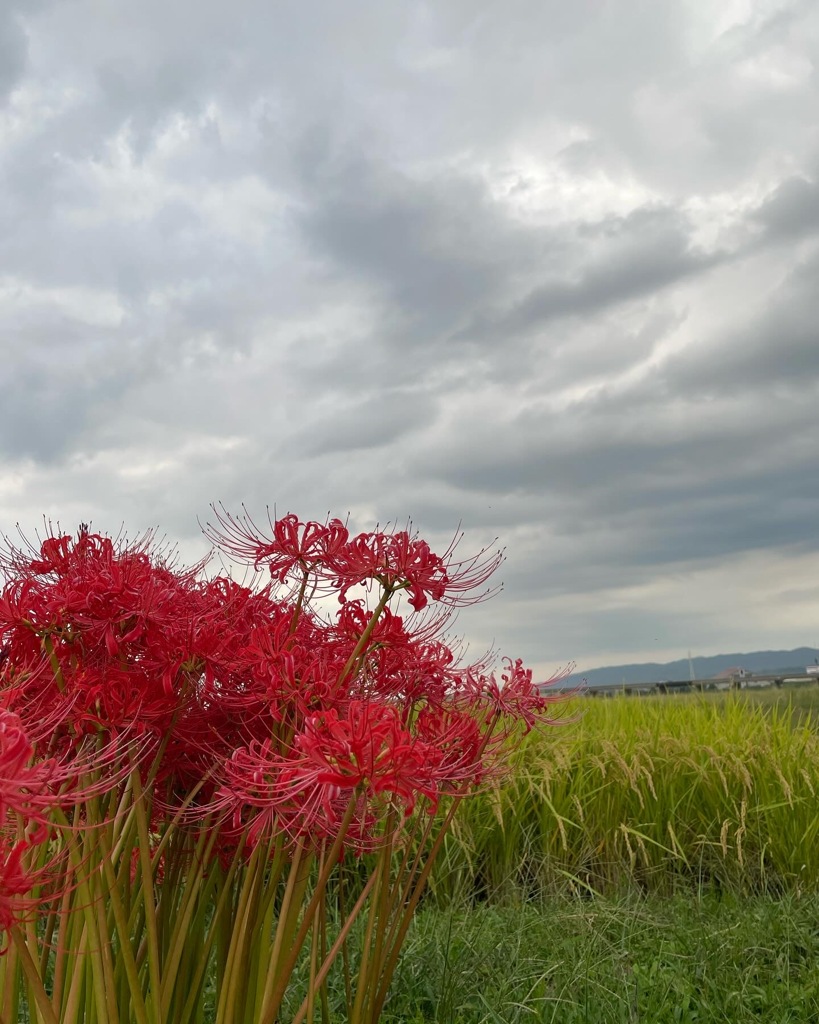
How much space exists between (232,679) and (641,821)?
461 cm

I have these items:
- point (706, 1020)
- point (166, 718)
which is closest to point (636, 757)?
point (706, 1020)

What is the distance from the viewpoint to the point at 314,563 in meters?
2.61

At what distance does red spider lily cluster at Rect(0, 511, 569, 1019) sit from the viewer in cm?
227

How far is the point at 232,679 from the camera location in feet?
8.23

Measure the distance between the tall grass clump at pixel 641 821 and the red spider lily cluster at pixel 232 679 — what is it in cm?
316

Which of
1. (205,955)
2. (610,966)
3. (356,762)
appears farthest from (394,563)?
(610,966)

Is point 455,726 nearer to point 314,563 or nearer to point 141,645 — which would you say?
point 314,563

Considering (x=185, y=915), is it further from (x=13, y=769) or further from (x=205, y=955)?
(x=13, y=769)

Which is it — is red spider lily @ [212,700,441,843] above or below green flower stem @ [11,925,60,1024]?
above

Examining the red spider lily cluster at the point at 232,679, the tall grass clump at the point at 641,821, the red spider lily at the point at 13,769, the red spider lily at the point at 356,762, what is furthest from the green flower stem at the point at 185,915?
the tall grass clump at the point at 641,821

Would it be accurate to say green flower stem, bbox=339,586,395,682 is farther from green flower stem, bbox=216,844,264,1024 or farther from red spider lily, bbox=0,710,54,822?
red spider lily, bbox=0,710,54,822

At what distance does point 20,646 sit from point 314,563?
2.65 ft

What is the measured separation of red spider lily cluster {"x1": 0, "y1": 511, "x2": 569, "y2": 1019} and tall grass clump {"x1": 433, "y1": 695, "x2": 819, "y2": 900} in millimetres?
3160

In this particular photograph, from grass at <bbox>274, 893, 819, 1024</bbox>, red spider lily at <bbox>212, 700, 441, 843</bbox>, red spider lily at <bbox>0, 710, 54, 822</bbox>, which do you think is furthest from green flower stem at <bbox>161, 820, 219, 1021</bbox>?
grass at <bbox>274, 893, 819, 1024</bbox>
